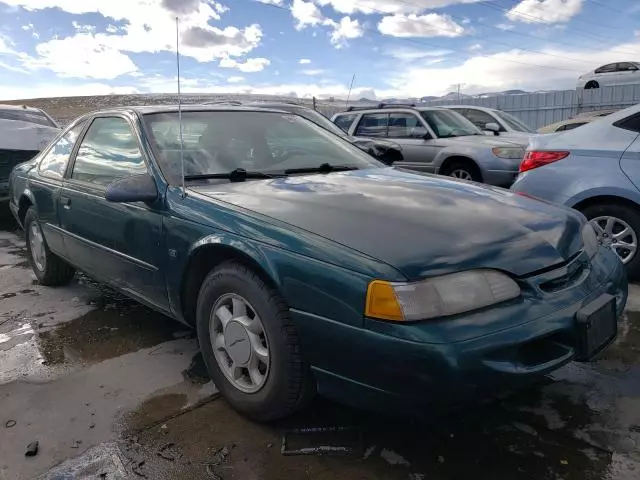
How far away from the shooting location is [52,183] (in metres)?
4.09

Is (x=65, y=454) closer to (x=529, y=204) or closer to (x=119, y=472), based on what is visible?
(x=119, y=472)

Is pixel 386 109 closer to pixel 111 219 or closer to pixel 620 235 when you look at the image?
pixel 620 235

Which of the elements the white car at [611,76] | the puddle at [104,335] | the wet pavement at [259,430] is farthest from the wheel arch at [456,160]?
the white car at [611,76]

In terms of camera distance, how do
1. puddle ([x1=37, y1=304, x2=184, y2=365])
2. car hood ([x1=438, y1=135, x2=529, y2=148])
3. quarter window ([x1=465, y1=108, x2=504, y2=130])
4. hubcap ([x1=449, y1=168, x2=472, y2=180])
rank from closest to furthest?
puddle ([x1=37, y1=304, x2=184, y2=365]), car hood ([x1=438, y1=135, x2=529, y2=148]), hubcap ([x1=449, y1=168, x2=472, y2=180]), quarter window ([x1=465, y1=108, x2=504, y2=130])

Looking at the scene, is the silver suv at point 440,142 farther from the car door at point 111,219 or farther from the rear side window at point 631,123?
the car door at point 111,219

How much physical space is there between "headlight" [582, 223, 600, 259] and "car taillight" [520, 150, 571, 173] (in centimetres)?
185

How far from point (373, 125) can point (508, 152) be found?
245cm

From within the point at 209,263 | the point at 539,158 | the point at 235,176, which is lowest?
the point at 209,263

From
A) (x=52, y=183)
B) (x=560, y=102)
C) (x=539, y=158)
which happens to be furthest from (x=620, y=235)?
(x=560, y=102)

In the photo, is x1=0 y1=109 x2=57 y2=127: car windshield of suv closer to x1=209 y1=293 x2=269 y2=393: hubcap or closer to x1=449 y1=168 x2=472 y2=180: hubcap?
x1=449 y1=168 x2=472 y2=180: hubcap

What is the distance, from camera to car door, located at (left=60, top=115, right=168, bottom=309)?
9.82 ft

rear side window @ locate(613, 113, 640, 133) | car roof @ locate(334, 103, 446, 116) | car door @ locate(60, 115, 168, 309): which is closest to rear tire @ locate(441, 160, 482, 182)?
car roof @ locate(334, 103, 446, 116)

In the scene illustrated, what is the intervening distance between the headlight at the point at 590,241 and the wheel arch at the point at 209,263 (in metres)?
1.46

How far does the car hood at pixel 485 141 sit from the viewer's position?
7.75 metres
